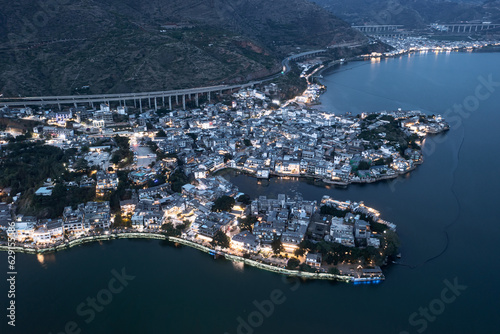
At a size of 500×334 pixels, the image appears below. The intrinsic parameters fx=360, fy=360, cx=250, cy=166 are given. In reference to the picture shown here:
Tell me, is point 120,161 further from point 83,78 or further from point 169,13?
point 169,13

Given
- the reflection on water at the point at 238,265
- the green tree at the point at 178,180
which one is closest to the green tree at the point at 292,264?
the reflection on water at the point at 238,265

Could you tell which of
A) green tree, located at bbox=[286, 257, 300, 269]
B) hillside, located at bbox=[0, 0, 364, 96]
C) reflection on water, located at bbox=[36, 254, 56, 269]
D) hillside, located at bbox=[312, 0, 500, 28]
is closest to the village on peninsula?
green tree, located at bbox=[286, 257, 300, 269]

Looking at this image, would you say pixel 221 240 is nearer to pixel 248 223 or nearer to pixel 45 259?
pixel 248 223

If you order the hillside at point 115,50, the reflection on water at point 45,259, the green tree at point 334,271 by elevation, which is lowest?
the reflection on water at point 45,259

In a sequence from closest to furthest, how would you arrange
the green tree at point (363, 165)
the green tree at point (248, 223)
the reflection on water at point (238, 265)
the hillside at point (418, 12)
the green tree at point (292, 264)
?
the green tree at point (292, 264), the reflection on water at point (238, 265), the green tree at point (248, 223), the green tree at point (363, 165), the hillside at point (418, 12)

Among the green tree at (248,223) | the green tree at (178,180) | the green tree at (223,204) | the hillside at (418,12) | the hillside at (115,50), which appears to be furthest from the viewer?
the hillside at (418,12)

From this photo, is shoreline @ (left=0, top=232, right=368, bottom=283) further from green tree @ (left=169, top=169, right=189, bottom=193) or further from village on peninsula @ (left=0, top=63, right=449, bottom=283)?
green tree @ (left=169, top=169, right=189, bottom=193)

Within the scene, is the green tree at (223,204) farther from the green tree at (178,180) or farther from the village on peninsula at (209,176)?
the green tree at (178,180)

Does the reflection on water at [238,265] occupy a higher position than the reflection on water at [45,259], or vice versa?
the reflection on water at [238,265]
